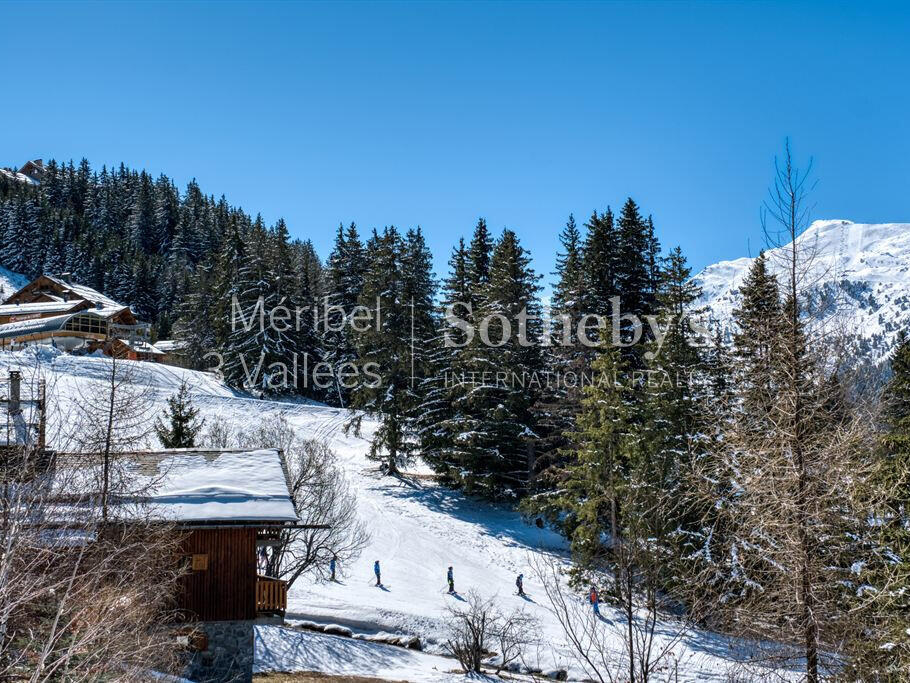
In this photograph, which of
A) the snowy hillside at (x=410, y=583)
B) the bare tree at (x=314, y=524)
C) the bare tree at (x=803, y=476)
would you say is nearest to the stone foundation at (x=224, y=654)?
the snowy hillside at (x=410, y=583)

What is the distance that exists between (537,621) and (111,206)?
132 meters

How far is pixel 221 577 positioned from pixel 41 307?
70048 millimetres

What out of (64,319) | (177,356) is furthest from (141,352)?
(64,319)

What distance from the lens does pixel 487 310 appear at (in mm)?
38062

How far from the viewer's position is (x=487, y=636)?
2131 centimetres

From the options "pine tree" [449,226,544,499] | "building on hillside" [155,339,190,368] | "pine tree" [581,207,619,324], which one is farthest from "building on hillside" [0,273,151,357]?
"pine tree" [581,207,619,324]

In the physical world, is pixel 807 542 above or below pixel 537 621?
above

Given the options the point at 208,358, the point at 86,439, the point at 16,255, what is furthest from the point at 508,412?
the point at 16,255

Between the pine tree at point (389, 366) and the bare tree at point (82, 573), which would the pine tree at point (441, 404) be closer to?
the pine tree at point (389, 366)

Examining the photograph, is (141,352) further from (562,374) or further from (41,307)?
(562,374)

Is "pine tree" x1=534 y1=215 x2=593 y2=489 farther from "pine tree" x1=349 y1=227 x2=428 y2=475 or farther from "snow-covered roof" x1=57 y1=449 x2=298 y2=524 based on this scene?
"snow-covered roof" x1=57 y1=449 x2=298 y2=524

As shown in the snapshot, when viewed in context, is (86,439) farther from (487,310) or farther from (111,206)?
(111,206)

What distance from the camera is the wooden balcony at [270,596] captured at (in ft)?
56.2

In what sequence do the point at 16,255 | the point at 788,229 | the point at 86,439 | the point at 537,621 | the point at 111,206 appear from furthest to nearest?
the point at 111,206, the point at 16,255, the point at 537,621, the point at 86,439, the point at 788,229
